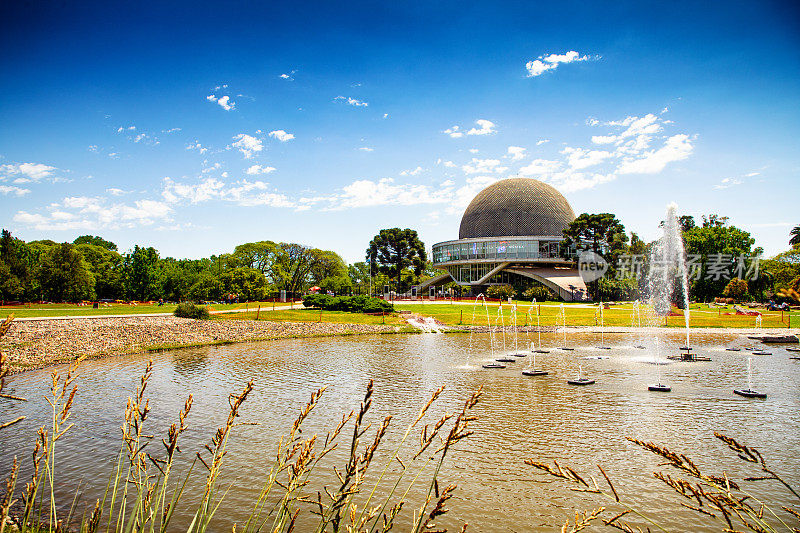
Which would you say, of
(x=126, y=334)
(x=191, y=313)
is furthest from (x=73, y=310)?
(x=126, y=334)

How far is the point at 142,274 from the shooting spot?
60000 millimetres

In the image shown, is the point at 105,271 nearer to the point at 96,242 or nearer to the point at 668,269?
the point at 96,242

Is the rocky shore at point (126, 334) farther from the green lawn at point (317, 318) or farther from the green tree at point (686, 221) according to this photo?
the green tree at point (686, 221)

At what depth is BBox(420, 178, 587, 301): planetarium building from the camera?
248 feet

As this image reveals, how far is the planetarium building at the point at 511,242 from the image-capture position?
75562mm

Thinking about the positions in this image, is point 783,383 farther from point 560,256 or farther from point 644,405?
point 560,256

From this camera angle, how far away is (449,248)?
3314 inches

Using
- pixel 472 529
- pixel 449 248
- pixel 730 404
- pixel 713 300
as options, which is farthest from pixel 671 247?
pixel 472 529

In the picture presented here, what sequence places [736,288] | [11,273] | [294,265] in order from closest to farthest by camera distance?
[11,273] < [736,288] < [294,265]

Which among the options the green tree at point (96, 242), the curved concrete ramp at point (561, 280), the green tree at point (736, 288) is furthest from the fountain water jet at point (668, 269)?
the green tree at point (96, 242)

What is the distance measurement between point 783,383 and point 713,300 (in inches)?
2314

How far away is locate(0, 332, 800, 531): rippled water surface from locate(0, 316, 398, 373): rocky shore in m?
1.97

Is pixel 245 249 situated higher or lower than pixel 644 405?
higher

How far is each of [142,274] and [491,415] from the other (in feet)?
197
